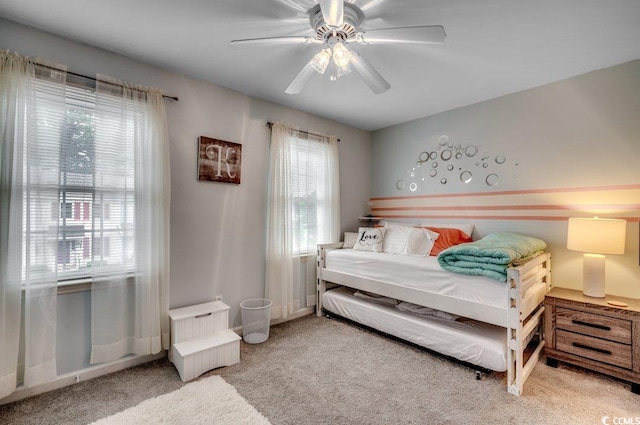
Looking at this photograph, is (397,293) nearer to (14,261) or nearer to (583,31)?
(583,31)

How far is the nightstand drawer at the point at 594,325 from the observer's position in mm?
1929

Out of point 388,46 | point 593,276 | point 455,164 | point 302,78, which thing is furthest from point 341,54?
point 593,276

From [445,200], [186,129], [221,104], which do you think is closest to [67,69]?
[186,129]

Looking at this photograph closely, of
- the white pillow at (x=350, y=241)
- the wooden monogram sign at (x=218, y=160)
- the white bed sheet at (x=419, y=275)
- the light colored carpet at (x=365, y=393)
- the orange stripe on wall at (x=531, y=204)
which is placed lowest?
the light colored carpet at (x=365, y=393)

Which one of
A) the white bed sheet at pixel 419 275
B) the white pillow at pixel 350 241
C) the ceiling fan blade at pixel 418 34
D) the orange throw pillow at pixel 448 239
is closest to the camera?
the ceiling fan blade at pixel 418 34

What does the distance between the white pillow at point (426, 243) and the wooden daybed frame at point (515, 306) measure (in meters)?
0.57

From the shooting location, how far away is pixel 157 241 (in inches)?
88.1

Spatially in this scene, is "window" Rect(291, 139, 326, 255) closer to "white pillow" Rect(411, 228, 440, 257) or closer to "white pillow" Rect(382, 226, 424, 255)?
"white pillow" Rect(382, 226, 424, 255)

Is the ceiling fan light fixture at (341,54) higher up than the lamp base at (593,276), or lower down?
higher up

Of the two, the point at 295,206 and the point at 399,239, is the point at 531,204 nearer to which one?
the point at 399,239

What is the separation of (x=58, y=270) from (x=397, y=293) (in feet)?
8.61

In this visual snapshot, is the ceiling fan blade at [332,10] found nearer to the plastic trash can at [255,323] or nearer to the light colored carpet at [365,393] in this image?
the light colored carpet at [365,393]

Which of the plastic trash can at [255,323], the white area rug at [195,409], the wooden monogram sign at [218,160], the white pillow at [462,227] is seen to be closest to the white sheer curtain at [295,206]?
the plastic trash can at [255,323]

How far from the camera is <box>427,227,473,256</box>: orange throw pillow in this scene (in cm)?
297
